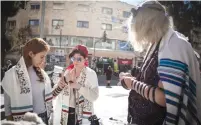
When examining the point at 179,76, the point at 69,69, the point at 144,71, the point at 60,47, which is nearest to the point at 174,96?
the point at 179,76

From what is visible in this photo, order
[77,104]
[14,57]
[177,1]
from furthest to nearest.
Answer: [14,57]
[177,1]
[77,104]

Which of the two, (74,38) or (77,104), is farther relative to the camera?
(74,38)

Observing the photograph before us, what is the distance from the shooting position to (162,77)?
1760mm

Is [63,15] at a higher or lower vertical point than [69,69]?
higher

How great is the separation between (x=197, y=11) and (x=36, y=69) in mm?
13153

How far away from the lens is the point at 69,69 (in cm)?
341

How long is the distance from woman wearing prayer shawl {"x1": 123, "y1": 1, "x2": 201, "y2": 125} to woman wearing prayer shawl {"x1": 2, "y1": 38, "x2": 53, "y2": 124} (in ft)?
3.50

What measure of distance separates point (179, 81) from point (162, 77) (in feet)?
0.33

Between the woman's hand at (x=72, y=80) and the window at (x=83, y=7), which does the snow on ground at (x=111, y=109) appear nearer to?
the woman's hand at (x=72, y=80)

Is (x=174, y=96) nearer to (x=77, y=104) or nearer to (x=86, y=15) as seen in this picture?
(x=77, y=104)

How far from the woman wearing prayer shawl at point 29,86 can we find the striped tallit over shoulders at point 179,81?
1.37 m

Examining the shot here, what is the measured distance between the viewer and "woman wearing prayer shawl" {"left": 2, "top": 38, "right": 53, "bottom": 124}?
265cm

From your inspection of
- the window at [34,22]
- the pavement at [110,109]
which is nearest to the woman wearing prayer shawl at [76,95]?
the pavement at [110,109]

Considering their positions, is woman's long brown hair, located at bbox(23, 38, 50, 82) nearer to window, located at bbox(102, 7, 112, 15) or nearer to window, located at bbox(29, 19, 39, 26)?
window, located at bbox(29, 19, 39, 26)
